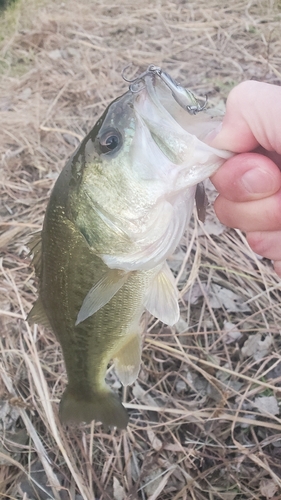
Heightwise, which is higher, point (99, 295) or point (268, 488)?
point (99, 295)

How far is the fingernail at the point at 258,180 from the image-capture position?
1083 millimetres

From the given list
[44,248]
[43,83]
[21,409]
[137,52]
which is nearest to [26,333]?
[21,409]

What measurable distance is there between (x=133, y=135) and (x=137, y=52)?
370 cm

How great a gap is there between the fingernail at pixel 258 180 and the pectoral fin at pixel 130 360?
0.75 meters

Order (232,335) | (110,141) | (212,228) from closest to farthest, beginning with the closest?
(110,141) → (232,335) → (212,228)

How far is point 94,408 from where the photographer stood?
1.74m

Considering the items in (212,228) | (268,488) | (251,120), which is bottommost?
(268,488)

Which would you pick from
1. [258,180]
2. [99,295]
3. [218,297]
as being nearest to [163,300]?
[99,295]

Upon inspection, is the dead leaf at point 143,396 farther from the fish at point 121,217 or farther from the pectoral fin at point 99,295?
the pectoral fin at point 99,295

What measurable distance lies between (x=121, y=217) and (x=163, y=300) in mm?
360

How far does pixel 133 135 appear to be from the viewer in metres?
1.16

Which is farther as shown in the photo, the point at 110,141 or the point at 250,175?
the point at 110,141

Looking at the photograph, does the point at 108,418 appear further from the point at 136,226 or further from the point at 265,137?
the point at 265,137

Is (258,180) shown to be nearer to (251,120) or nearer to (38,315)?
(251,120)
